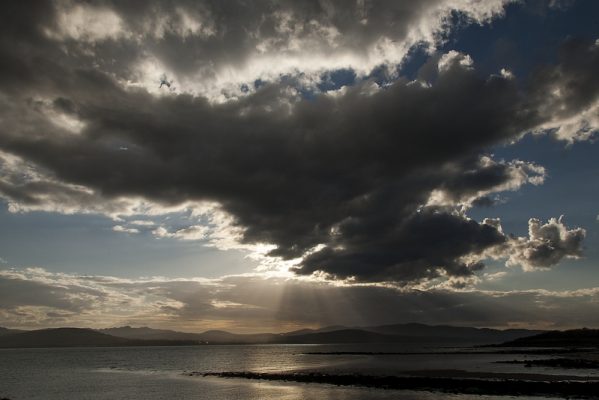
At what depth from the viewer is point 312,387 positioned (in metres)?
68.8

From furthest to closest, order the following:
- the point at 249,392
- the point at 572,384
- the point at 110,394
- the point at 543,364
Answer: the point at 543,364 → the point at 110,394 → the point at 249,392 → the point at 572,384

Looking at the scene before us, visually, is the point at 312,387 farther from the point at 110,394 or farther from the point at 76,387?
the point at 76,387

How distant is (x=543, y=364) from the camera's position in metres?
95.5

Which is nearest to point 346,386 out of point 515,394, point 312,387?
point 312,387

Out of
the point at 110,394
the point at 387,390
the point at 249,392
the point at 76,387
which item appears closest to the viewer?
the point at 387,390

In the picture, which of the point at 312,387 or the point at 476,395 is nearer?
the point at 476,395

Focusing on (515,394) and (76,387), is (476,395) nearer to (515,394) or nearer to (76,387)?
(515,394)

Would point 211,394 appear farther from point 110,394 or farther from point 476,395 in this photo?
point 476,395

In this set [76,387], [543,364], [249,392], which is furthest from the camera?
[543,364]

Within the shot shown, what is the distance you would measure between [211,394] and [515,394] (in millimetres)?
41416

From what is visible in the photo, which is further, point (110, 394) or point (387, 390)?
point (110, 394)

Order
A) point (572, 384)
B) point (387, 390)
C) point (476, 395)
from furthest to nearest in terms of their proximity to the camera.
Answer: point (387, 390) → point (572, 384) → point (476, 395)

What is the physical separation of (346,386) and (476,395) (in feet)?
70.5

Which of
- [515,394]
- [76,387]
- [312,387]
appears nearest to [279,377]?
[312,387]
